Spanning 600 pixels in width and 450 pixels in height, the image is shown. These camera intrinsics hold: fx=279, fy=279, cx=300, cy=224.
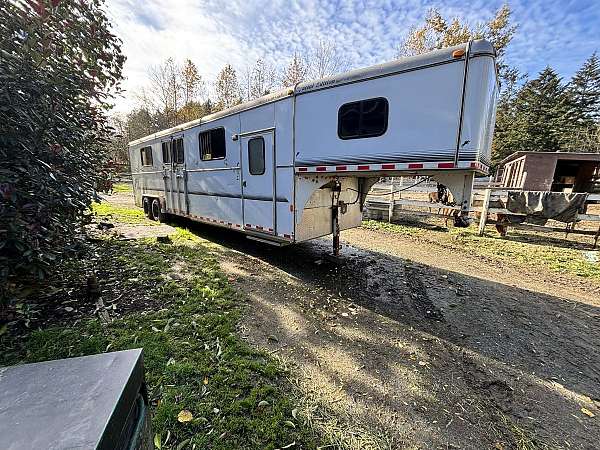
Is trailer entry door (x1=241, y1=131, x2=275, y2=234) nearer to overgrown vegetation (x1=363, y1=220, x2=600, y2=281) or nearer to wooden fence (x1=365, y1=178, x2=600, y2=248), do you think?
wooden fence (x1=365, y1=178, x2=600, y2=248)

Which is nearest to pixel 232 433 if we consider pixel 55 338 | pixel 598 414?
pixel 55 338

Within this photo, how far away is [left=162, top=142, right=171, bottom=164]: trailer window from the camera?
832cm

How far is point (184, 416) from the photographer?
2.11 meters

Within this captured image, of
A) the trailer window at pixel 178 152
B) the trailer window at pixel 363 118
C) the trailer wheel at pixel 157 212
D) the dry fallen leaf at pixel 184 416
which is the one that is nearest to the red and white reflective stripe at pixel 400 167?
the trailer window at pixel 363 118

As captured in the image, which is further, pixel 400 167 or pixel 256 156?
pixel 256 156

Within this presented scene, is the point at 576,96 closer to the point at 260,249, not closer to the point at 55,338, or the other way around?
the point at 260,249

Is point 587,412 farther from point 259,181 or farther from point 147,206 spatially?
point 147,206

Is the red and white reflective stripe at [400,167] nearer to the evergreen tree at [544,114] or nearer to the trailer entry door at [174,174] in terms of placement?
A: the trailer entry door at [174,174]

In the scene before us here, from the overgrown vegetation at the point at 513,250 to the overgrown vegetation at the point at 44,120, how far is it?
25.1 ft

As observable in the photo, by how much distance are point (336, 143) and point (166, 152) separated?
6339 mm

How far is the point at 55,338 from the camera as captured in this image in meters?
2.96

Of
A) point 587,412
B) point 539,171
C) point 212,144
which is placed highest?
point 212,144

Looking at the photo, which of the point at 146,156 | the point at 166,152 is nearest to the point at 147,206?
the point at 146,156

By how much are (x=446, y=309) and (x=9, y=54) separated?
573 cm
